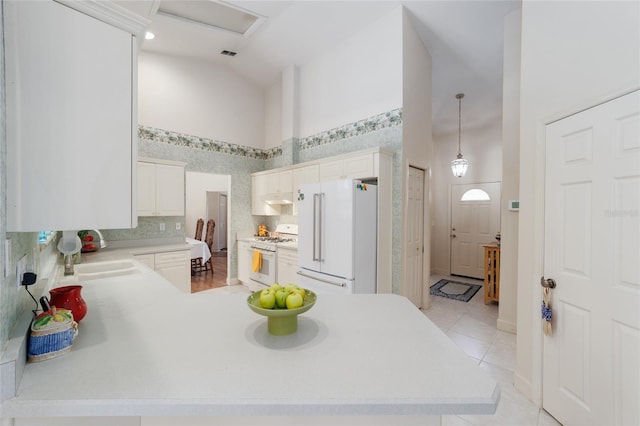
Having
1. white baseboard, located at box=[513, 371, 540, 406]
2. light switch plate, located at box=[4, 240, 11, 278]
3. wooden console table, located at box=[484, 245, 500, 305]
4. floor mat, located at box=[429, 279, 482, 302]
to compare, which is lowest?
floor mat, located at box=[429, 279, 482, 302]

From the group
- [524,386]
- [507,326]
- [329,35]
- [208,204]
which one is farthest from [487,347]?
[208,204]

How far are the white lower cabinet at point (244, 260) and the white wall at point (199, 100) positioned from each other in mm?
1915

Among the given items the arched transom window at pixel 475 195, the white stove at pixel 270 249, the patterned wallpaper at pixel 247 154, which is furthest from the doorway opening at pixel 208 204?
the arched transom window at pixel 475 195

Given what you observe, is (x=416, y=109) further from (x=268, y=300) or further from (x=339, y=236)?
(x=268, y=300)

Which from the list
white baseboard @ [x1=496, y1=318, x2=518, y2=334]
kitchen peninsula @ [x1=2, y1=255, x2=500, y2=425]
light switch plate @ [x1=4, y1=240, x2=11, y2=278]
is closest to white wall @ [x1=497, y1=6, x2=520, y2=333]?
white baseboard @ [x1=496, y1=318, x2=518, y2=334]

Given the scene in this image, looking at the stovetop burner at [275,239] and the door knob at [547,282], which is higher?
the door knob at [547,282]

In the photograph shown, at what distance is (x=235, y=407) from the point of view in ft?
2.49

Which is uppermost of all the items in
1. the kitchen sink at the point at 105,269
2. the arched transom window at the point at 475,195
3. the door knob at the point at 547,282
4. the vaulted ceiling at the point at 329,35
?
the vaulted ceiling at the point at 329,35

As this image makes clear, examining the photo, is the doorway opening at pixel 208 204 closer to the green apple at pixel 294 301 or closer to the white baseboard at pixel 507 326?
the white baseboard at pixel 507 326

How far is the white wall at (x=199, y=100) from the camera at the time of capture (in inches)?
163

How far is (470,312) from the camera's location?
12.4ft

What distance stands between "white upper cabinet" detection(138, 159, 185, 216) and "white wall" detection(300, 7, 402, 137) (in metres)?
2.10

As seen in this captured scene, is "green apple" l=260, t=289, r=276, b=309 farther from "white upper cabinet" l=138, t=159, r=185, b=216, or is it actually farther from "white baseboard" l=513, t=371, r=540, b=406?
Answer: "white upper cabinet" l=138, t=159, r=185, b=216

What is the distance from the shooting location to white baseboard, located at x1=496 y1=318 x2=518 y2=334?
3129 mm
